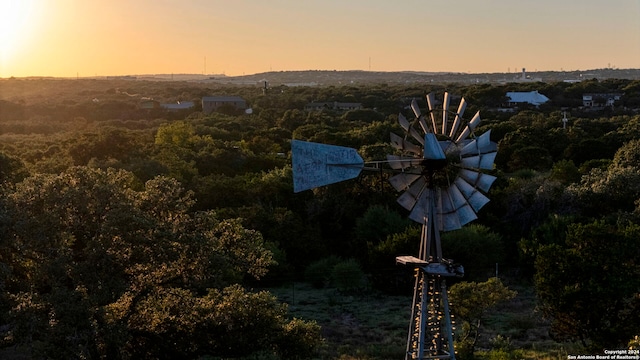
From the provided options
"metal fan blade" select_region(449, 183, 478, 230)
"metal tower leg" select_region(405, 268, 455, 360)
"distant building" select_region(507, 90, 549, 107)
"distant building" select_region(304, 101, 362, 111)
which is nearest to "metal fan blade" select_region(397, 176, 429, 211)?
"metal fan blade" select_region(449, 183, 478, 230)

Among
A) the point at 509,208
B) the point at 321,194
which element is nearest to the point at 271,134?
the point at 321,194

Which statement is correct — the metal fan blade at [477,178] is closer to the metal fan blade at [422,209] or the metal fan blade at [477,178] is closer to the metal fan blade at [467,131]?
the metal fan blade at [467,131]

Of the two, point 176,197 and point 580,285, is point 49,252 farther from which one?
point 580,285

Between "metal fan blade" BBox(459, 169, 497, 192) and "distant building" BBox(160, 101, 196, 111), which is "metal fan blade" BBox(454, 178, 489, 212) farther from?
"distant building" BBox(160, 101, 196, 111)

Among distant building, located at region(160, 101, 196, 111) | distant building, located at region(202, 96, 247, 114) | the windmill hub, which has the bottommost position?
distant building, located at region(160, 101, 196, 111)

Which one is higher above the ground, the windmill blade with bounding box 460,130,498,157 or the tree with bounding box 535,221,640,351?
the windmill blade with bounding box 460,130,498,157

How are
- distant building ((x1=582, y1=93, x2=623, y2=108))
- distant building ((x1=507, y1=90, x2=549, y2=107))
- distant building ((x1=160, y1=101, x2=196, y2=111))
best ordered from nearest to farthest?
distant building ((x1=582, y1=93, x2=623, y2=108)) → distant building ((x1=507, y1=90, x2=549, y2=107)) → distant building ((x1=160, y1=101, x2=196, y2=111))

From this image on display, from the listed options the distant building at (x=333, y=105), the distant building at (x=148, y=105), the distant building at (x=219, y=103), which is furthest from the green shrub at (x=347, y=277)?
the distant building at (x=148, y=105)
